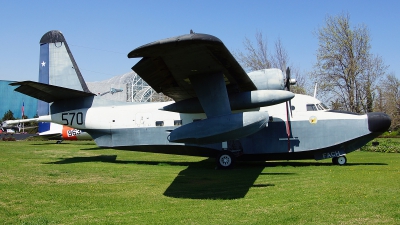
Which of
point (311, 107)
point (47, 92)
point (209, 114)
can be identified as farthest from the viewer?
point (47, 92)

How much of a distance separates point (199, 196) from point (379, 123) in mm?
8165

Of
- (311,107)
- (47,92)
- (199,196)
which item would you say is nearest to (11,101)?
(47,92)

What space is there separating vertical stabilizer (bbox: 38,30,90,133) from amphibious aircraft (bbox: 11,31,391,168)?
0.04 m

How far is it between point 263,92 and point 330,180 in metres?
3.42

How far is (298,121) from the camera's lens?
45.7ft

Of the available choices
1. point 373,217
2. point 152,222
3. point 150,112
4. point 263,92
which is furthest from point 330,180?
point 150,112

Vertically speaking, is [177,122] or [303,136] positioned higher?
[177,122]

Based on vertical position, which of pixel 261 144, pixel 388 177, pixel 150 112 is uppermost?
pixel 150 112

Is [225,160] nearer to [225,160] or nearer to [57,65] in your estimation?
[225,160]

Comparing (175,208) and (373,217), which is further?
(175,208)

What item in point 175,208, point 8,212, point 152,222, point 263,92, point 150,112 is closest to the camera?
point 152,222

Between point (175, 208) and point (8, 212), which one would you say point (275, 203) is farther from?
point (8, 212)

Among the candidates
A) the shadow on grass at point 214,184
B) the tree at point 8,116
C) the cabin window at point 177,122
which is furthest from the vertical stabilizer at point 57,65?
the tree at point 8,116

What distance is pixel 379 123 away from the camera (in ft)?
43.6
